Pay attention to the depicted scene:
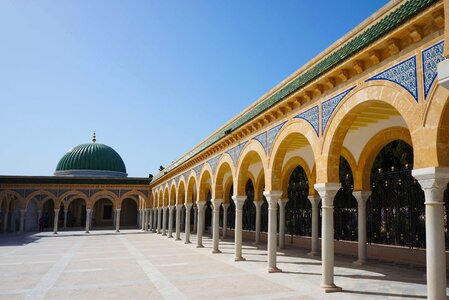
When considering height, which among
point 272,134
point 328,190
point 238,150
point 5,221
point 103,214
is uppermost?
point 272,134

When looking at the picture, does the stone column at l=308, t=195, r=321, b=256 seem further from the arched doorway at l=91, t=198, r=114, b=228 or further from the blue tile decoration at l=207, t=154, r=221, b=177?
the arched doorway at l=91, t=198, r=114, b=228

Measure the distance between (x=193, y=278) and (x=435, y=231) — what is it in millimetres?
5614

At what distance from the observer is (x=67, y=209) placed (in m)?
31.0

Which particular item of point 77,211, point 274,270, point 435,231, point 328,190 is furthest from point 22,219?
point 435,231

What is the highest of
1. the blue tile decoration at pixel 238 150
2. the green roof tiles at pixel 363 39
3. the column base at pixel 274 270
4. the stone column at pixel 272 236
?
the green roof tiles at pixel 363 39

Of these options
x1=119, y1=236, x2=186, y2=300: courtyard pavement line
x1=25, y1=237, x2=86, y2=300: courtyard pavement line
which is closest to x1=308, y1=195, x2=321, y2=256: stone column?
x1=119, y1=236, x2=186, y2=300: courtyard pavement line

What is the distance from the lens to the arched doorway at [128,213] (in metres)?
36.9

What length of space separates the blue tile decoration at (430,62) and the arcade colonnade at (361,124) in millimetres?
13

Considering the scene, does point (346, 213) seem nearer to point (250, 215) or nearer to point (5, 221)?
point (250, 215)

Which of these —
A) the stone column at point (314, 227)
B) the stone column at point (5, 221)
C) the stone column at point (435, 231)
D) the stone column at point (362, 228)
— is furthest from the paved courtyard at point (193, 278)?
the stone column at point (5, 221)

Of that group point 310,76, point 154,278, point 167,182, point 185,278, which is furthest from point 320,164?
point 167,182

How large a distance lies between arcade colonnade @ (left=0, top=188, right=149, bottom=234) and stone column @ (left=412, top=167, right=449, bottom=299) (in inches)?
1037

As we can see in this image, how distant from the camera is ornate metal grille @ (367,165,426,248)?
10.9m

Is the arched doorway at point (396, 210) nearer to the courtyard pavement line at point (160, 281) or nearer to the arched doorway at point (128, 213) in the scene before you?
the courtyard pavement line at point (160, 281)
